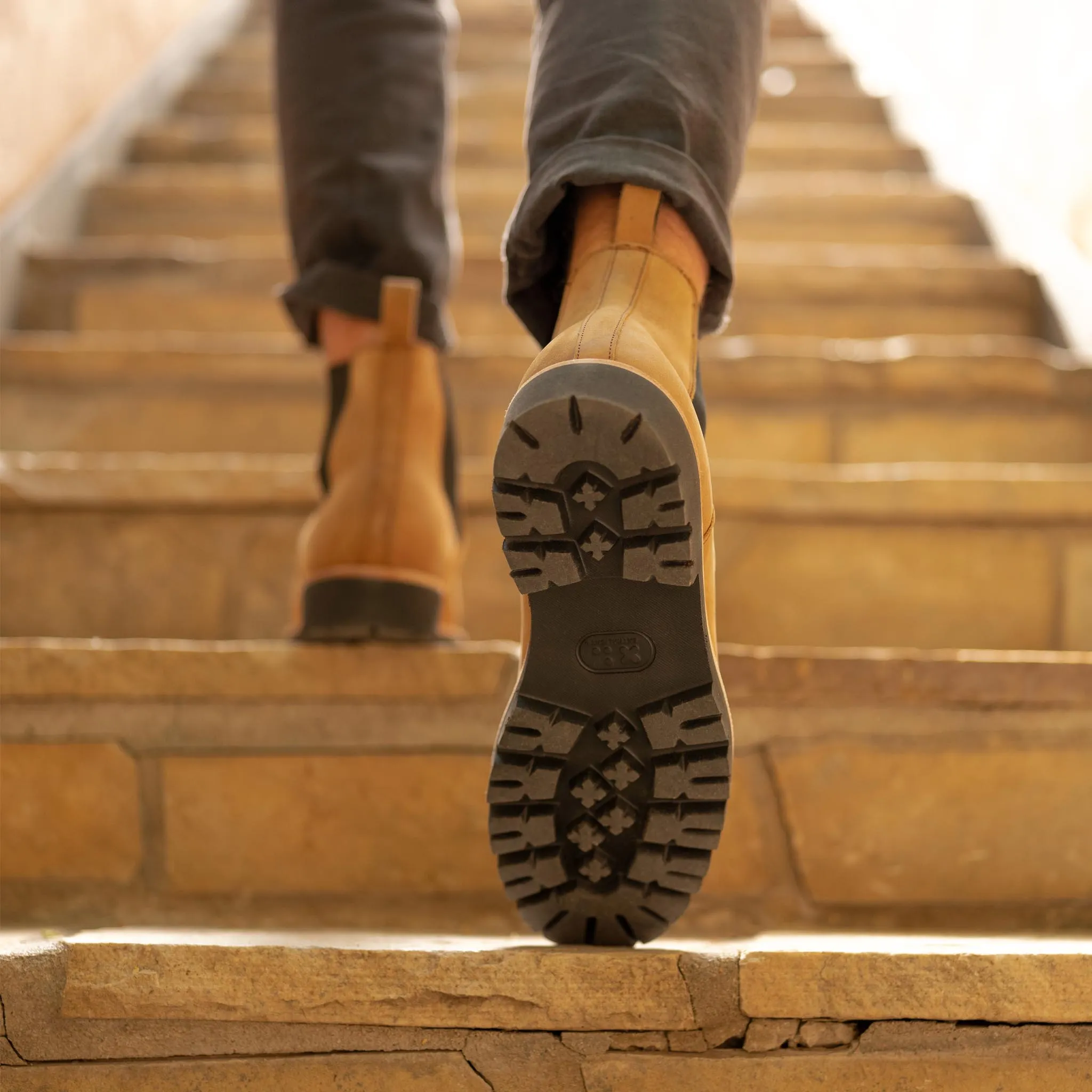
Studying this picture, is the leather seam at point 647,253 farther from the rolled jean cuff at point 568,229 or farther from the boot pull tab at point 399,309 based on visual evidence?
the boot pull tab at point 399,309

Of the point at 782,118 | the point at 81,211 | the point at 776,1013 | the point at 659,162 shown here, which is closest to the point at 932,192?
the point at 782,118

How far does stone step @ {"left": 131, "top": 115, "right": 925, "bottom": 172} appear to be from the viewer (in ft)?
7.35

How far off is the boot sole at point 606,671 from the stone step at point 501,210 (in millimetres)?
1478

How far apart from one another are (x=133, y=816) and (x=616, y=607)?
0.42 metres

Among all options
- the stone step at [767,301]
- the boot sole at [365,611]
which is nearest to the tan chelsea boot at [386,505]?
the boot sole at [365,611]

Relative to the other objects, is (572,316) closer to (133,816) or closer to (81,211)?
(133,816)

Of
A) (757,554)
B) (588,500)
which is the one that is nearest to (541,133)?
(588,500)

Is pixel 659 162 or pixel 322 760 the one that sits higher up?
pixel 659 162

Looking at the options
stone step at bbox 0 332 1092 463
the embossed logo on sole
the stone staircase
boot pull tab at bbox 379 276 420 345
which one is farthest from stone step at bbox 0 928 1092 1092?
stone step at bbox 0 332 1092 463

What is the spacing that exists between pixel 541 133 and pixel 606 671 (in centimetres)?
28

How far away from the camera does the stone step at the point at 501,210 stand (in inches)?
77.4

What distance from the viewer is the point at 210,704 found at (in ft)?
2.58

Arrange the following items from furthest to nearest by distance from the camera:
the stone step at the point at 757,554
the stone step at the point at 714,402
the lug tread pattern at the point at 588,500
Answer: the stone step at the point at 714,402
the stone step at the point at 757,554
the lug tread pattern at the point at 588,500

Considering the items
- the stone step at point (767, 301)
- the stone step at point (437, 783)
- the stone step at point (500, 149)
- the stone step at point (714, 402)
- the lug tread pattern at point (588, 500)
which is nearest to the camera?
the lug tread pattern at point (588, 500)
